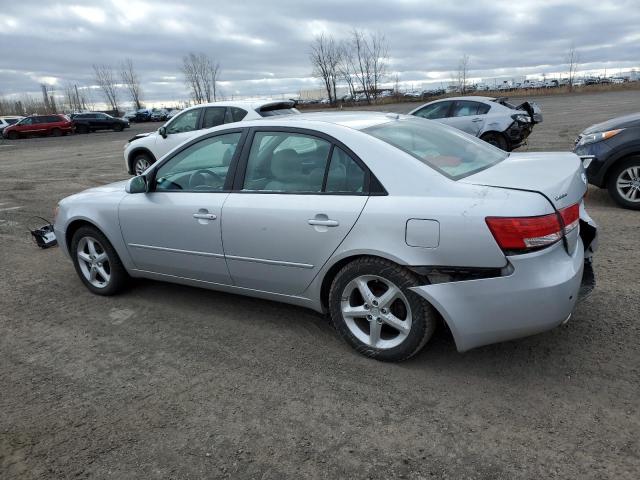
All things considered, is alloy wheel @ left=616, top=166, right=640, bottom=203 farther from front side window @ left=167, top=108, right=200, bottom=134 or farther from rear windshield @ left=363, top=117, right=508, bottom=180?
front side window @ left=167, top=108, right=200, bottom=134

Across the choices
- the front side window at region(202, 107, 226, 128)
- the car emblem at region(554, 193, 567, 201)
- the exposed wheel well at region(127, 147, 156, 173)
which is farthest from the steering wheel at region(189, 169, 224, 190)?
the exposed wheel well at region(127, 147, 156, 173)

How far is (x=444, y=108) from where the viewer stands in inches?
474

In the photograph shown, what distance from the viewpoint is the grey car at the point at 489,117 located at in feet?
37.2

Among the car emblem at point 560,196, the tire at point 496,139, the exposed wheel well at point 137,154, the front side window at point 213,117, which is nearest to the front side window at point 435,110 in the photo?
the tire at point 496,139

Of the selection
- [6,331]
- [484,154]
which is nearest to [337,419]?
Answer: [484,154]

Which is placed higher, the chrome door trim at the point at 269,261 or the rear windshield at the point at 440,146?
the rear windshield at the point at 440,146

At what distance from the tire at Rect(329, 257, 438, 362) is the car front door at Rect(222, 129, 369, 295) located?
0.22 meters

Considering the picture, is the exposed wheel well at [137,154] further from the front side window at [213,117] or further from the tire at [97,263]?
the tire at [97,263]

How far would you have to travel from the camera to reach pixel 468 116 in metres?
11.8

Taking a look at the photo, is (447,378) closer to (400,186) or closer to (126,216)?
(400,186)

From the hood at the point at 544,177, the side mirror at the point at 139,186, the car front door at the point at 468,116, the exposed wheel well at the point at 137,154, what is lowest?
the exposed wheel well at the point at 137,154

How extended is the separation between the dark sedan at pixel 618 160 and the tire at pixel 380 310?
4.91m

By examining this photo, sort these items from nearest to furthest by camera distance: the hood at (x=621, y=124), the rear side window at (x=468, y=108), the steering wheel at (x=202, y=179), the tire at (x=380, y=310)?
the tire at (x=380, y=310) → the steering wheel at (x=202, y=179) → the hood at (x=621, y=124) → the rear side window at (x=468, y=108)

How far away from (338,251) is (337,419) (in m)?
1.00
